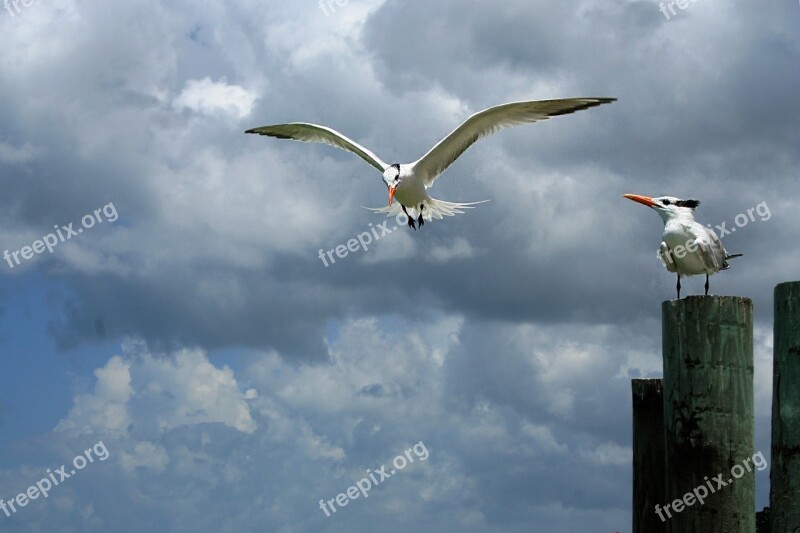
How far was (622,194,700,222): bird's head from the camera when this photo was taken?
10.7m

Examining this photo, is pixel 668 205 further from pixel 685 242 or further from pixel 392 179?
pixel 392 179

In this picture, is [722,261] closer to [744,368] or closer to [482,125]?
[744,368]

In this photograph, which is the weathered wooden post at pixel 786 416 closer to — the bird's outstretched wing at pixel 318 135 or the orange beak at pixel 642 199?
the orange beak at pixel 642 199

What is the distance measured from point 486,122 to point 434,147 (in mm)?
1237

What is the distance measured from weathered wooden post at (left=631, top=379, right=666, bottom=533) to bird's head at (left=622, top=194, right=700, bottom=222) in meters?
3.03

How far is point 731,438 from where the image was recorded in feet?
22.6

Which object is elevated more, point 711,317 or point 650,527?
point 711,317

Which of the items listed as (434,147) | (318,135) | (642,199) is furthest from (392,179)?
(642,199)

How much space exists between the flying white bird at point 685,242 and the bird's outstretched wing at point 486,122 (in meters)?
5.30

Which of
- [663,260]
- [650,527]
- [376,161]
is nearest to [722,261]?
[663,260]

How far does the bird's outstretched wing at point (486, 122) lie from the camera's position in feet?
54.3

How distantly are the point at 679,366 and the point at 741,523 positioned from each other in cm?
134

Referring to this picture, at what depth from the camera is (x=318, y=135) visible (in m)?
20.7

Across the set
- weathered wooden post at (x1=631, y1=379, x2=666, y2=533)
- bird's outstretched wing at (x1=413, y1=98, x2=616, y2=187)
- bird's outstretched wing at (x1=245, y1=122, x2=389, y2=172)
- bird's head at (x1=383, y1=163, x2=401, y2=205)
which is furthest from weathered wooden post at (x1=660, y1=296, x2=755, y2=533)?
bird's outstretched wing at (x1=245, y1=122, x2=389, y2=172)
